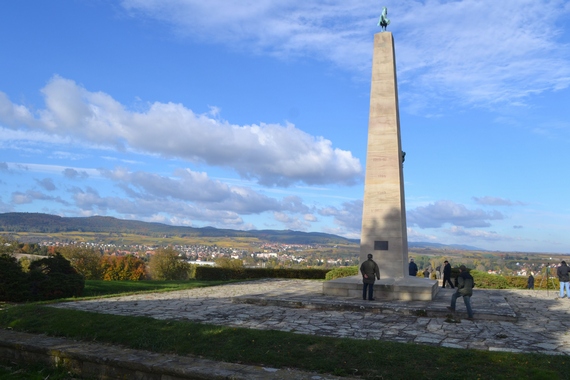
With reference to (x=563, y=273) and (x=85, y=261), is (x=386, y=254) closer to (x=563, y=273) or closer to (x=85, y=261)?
(x=563, y=273)

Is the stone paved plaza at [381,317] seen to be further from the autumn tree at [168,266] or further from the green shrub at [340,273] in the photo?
the autumn tree at [168,266]

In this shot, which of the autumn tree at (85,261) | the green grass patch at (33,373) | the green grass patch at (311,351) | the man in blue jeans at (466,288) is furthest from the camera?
the autumn tree at (85,261)

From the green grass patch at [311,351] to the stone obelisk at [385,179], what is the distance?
9531 millimetres

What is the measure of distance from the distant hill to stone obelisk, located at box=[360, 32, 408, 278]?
124250 mm

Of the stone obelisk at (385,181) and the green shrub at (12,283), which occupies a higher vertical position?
the stone obelisk at (385,181)

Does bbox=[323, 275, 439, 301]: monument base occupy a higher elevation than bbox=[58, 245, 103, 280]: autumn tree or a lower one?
higher

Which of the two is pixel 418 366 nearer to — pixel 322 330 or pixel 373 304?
pixel 322 330

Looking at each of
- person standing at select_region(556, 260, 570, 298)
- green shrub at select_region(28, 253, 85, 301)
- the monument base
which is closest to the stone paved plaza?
the monument base

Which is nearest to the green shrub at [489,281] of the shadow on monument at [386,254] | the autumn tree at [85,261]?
the shadow on monument at [386,254]

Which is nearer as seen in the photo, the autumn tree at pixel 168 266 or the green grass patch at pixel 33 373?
the green grass patch at pixel 33 373

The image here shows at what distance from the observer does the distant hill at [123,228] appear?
124 meters

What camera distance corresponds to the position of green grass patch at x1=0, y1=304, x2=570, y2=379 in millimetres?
6043

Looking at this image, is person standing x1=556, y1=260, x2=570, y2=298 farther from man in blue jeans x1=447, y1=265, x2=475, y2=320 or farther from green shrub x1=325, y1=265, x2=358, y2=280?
green shrub x1=325, y1=265, x2=358, y2=280

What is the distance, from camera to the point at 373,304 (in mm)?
12812
